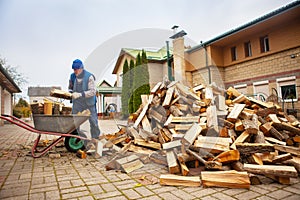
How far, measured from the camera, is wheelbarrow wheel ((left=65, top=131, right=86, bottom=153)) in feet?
12.5

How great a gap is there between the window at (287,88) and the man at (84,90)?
32.7 feet

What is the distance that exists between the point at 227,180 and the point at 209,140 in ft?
2.53

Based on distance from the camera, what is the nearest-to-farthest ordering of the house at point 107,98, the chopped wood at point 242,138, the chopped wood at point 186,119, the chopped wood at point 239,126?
the chopped wood at point 242,138 < the chopped wood at point 239,126 < the chopped wood at point 186,119 < the house at point 107,98

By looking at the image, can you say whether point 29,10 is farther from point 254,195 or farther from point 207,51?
point 207,51

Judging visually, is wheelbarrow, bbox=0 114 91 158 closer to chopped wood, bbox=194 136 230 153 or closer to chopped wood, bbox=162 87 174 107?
chopped wood, bbox=162 87 174 107

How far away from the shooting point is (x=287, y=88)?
402 inches

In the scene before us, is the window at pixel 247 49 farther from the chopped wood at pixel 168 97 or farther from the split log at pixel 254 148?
the split log at pixel 254 148

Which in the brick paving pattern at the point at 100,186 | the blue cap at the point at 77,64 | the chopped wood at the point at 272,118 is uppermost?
the blue cap at the point at 77,64

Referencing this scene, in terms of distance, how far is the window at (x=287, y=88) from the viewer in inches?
387

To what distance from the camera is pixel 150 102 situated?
3.96m

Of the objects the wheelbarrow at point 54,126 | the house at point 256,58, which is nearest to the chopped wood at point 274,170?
the wheelbarrow at point 54,126

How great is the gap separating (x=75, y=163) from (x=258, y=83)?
1161 cm

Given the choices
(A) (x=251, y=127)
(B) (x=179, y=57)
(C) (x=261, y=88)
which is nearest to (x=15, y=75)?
(B) (x=179, y=57)

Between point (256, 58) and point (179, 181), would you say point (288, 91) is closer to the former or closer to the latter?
point (256, 58)
